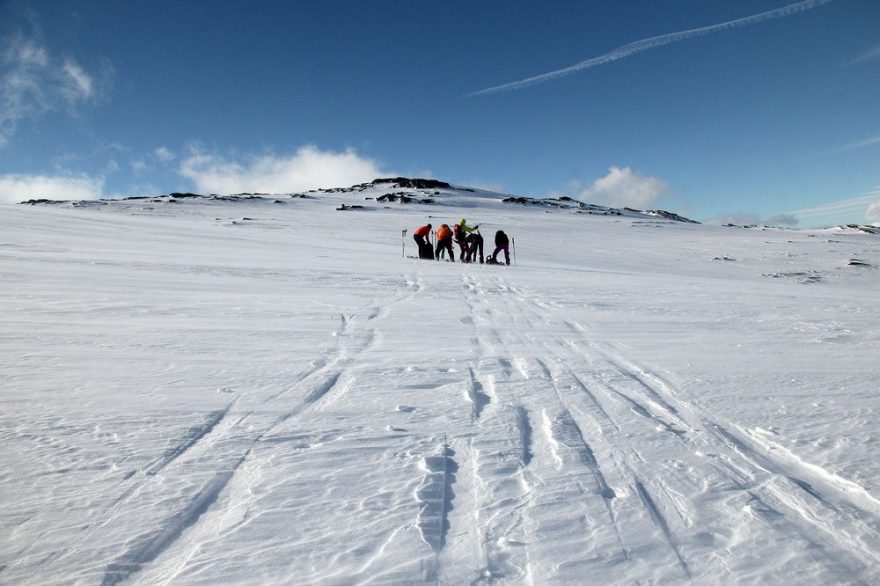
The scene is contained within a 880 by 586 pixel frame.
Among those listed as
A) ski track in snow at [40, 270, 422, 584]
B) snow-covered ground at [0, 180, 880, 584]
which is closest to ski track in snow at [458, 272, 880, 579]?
snow-covered ground at [0, 180, 880, 584]

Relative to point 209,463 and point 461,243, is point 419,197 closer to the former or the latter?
point 461,243

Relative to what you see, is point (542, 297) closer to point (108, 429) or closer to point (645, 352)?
point (645, 352)

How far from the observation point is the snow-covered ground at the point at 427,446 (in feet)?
6.18

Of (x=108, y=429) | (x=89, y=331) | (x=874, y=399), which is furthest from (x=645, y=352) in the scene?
(x=89, y=331)

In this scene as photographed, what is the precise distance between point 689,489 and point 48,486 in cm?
308

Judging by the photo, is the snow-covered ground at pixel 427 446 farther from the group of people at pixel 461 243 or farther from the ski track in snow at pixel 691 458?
the group of people at pixel 461 243

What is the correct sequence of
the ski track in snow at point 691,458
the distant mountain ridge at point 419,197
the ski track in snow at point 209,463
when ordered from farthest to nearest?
the distant mountain ridge at point 419,197 < the ski track in snow at point 691,458 < the ski track in snow at point 209,463

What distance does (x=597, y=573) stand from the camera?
182 cm

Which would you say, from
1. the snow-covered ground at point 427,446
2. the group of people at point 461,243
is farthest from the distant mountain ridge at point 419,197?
the snow-covered ground at point 427,446

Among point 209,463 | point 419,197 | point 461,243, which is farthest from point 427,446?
point 419,197

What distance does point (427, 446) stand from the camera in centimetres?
273

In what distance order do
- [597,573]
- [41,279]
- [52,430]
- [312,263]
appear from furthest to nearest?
[312,263] < [41,279] < [52,430] < [597,573]

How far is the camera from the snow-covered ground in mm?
1883

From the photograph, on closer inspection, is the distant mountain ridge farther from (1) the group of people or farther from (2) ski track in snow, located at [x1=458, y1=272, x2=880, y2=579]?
(2) ski track in snow, located at [x1=458, y1=272, x2=880, y2=579]
